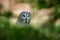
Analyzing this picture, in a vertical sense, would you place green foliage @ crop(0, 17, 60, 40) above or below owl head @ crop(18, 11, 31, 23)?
above

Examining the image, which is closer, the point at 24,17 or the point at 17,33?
the point at 17,33

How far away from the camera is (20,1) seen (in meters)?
4.41

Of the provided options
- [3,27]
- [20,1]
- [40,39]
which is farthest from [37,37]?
[20,1]

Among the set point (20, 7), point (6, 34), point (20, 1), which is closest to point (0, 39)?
point (6, 34)

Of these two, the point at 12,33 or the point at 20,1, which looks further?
the point at 20,1

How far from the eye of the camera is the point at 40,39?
83cm

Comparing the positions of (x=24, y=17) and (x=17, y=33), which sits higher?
(x=17, y=33)

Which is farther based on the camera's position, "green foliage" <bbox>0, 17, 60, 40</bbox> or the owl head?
the owl head

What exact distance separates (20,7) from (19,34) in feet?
10.9

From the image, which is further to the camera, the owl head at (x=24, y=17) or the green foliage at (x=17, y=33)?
the owl head at (x=24, y=17)

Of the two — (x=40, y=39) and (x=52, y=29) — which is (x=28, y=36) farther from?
(x=52, y=29)

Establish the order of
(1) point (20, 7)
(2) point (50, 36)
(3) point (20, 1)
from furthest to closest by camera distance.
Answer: (3) point (20, 1) < (1) point (20, 7) < (2) point (50, 36)

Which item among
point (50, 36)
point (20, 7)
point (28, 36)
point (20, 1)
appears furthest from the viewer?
point (20, 1)

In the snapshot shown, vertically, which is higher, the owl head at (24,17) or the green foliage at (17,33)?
the green foliage at (17,33)
